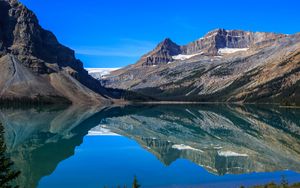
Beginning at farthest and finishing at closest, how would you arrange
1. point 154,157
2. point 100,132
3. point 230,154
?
point 100,132
point 230,154
point 154,157

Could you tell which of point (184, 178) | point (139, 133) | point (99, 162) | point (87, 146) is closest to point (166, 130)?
point (139, 133)

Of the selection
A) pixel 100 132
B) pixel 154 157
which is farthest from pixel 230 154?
pixel 100 132

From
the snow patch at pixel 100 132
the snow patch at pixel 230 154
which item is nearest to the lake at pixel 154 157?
the snow patch at pixel 230 154

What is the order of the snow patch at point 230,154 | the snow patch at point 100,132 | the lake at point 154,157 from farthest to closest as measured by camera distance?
the snow patch at point 100,132 < the snow patch at point 230,154 < the lake at point 154,157

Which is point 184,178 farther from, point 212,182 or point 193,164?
point 193,164

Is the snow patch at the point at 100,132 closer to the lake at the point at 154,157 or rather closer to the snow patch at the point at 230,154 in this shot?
the lake at the point at 154,157

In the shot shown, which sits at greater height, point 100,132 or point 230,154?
point 100,132

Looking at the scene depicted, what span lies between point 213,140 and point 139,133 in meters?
24.4

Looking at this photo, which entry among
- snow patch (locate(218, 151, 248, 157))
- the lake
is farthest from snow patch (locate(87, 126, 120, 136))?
snow patch (locate(218, 151, 248, 157))

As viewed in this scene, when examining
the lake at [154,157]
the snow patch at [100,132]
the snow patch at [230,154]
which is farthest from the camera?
the snow patch at [100,132]

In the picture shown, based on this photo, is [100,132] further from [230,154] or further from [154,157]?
[230,154]

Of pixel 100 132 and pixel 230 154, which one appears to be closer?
pixel 230 154

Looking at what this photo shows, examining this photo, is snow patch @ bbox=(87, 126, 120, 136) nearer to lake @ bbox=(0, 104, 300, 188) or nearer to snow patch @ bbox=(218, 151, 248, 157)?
lake @ bbox=(0, 104, 300, 188)

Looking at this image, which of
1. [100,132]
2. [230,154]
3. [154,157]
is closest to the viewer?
[154,157]
